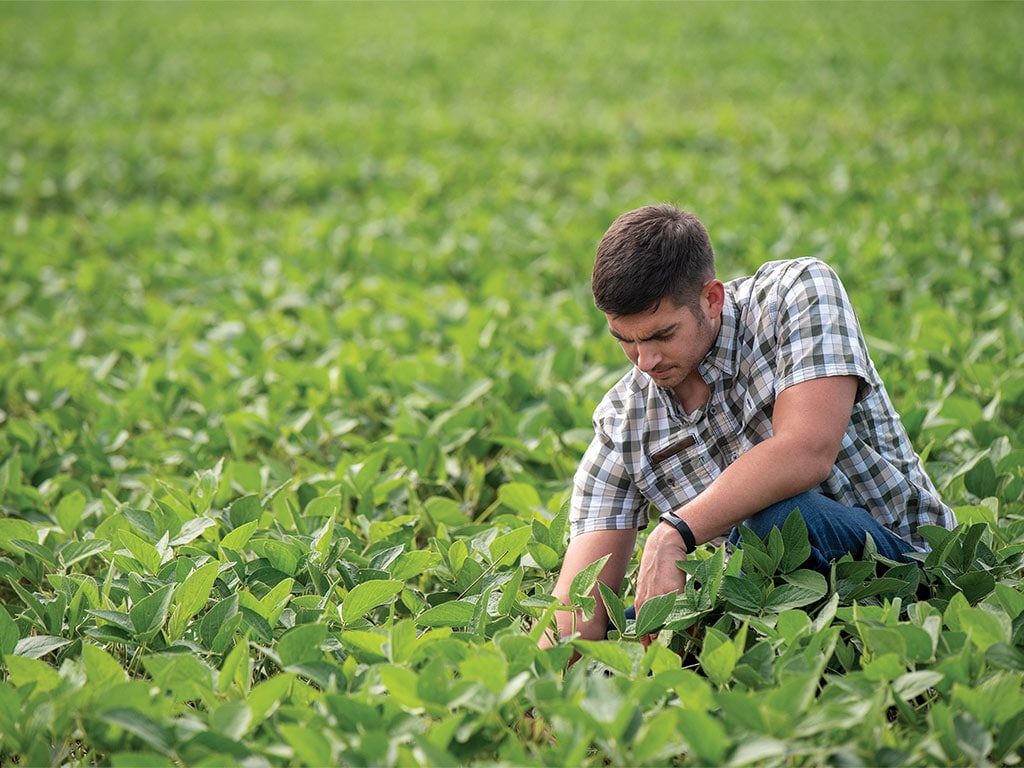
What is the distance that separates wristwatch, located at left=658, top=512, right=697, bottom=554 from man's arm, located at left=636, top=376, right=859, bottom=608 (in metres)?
0.01

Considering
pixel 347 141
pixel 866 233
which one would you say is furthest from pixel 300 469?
pixel 347 141

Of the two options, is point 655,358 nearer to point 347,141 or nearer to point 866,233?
point 866,233

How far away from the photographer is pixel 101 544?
2561 mm

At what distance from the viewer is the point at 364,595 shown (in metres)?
2.19

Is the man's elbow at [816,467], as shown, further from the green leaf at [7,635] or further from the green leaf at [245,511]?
the green leaf at [7,635]

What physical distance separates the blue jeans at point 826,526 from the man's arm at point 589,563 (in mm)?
277

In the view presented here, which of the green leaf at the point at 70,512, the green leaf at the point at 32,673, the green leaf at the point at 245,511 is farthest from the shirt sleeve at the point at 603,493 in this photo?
the green leaf at the point at 70,512

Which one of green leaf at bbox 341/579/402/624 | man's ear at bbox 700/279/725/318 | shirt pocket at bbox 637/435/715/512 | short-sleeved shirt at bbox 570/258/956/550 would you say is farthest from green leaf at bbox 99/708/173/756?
man's ear at bbox 700/279/725/318

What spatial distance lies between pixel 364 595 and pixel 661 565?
2.00ft

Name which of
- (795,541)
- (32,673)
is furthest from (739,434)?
(32,673)

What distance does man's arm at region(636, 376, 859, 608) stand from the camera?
2.08m

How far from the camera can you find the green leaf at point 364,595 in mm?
2178

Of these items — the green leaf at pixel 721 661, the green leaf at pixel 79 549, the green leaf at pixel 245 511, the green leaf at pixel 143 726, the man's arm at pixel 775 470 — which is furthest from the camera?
the green leaf at pixel 245 511

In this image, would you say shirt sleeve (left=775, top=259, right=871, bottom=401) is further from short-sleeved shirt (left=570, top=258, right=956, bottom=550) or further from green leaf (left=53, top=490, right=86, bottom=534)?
green leaf (left=53, top=490, right=86, bottom=534)
